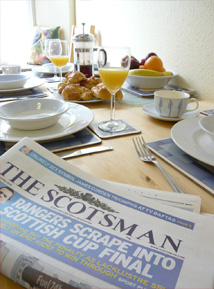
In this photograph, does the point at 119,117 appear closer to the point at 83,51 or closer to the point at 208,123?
the point at 208,123

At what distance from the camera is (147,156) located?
59 centimetres

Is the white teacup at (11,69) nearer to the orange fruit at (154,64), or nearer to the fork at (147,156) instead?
the orange fruit at (154,64)

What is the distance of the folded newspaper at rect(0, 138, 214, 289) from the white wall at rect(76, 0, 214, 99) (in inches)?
40.5

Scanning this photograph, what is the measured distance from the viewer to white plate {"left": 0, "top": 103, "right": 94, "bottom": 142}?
0.61 m

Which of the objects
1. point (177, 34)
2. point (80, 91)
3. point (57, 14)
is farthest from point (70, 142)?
point (57, 14)

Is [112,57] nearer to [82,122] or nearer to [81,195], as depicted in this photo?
[82,122]

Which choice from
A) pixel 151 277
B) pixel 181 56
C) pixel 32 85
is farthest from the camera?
pixel 181 56

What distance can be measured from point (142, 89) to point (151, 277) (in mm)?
1079

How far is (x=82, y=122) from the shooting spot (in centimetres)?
71

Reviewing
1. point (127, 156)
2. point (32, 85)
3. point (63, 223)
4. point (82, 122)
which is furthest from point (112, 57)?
point (63, 223)

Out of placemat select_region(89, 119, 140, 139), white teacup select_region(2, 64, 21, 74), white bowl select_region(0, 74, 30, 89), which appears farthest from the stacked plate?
placemat select_region(89, 119, 140, 139)

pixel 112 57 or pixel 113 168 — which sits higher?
pixel 112 57

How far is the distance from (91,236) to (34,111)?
545mm

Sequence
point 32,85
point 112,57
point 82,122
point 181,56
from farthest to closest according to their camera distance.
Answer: point 181,56, point 32,85, point 112,57, point 82,122
